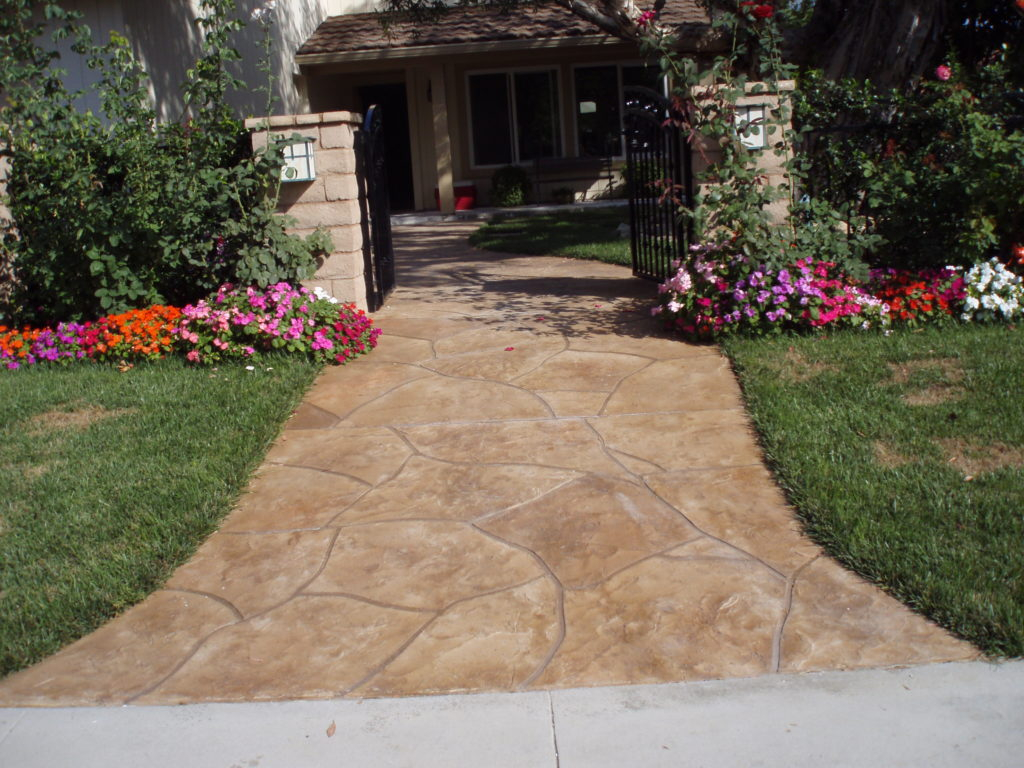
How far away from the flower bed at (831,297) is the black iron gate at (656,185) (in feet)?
2.94

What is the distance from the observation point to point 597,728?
2.88 metres

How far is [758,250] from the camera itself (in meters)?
6.40

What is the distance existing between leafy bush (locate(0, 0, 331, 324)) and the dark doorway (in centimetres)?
1171

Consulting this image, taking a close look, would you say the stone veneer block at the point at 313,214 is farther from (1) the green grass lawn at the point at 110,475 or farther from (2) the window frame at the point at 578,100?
(2) the window frame at the point at 578,100

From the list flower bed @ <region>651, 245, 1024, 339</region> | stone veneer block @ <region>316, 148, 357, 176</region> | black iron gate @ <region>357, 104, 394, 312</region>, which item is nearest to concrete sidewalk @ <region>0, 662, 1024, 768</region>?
flower bed @ <region>651, 245, 1024, 339</region>

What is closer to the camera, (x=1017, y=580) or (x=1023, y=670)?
(x=1023, y=670)

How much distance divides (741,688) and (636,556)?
0.90m

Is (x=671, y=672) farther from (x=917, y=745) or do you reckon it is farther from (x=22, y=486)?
(x=22, y=486)

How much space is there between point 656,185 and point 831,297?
5.01 ft

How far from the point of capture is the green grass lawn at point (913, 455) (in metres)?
3.45

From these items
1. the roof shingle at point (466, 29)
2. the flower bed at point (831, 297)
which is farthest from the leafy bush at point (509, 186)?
the flower bed at point (831, 297)

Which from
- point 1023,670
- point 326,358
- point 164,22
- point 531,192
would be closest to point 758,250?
point 326,358

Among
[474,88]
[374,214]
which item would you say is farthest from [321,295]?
[474,88]

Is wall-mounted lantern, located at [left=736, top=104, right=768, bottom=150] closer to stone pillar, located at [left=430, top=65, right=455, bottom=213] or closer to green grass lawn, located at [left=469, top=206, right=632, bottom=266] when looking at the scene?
green grass lawn, located at [left=469, top=206, right=632, bottom=266]
